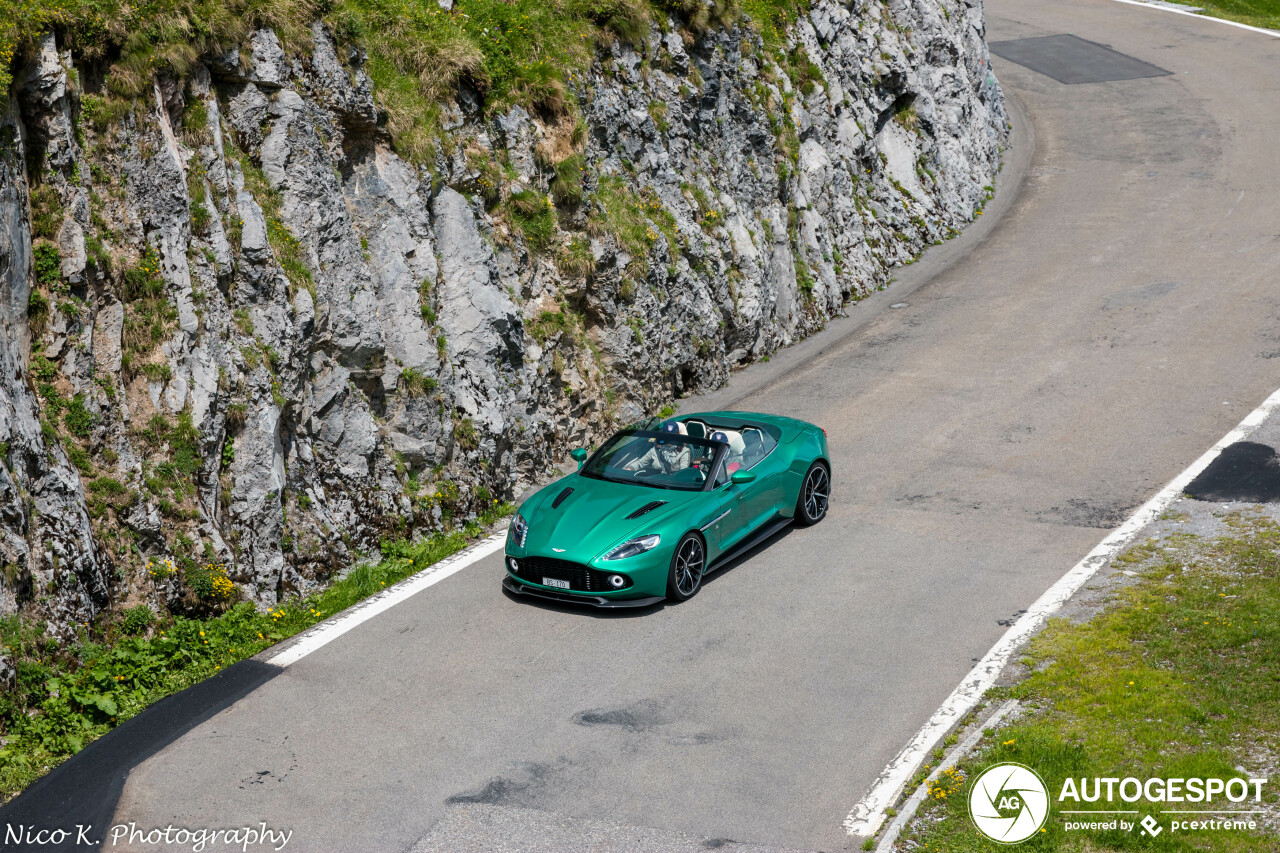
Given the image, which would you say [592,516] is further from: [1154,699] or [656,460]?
[1154,699]

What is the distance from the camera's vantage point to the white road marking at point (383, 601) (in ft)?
31.9

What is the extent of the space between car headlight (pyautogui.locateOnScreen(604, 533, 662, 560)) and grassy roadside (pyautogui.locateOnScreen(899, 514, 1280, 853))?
3.32 m

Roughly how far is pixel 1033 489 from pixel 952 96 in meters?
15.4

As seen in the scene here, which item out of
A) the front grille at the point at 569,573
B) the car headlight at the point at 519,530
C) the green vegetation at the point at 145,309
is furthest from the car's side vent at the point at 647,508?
the green vegetation at the point at 145,309

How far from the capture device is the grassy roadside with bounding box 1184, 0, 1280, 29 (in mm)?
37575

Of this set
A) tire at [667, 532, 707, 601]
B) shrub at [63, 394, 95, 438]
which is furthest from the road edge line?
shrub at [63, 394, 95, 438]

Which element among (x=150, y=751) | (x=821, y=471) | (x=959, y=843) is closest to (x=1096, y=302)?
(x=821, y=471)

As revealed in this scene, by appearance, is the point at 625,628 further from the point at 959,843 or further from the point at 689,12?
the point at 689,12

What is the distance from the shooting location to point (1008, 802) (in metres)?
7.16

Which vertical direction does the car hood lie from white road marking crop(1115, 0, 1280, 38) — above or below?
below

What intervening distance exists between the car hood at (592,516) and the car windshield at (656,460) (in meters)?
0.18

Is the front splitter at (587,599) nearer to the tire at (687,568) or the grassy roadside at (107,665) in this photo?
the tire at (687,568)

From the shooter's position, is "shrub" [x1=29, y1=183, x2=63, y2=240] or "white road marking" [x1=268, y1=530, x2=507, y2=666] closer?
"shrub" [x1=29, y1=183, x2=63, y2=240]

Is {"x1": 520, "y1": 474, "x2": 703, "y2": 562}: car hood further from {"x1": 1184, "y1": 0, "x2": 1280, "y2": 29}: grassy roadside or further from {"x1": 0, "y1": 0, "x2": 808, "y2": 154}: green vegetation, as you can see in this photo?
{"x1": 1184, "y1": 0, "x2": 1280, "y2": 29}: grassy roadside
